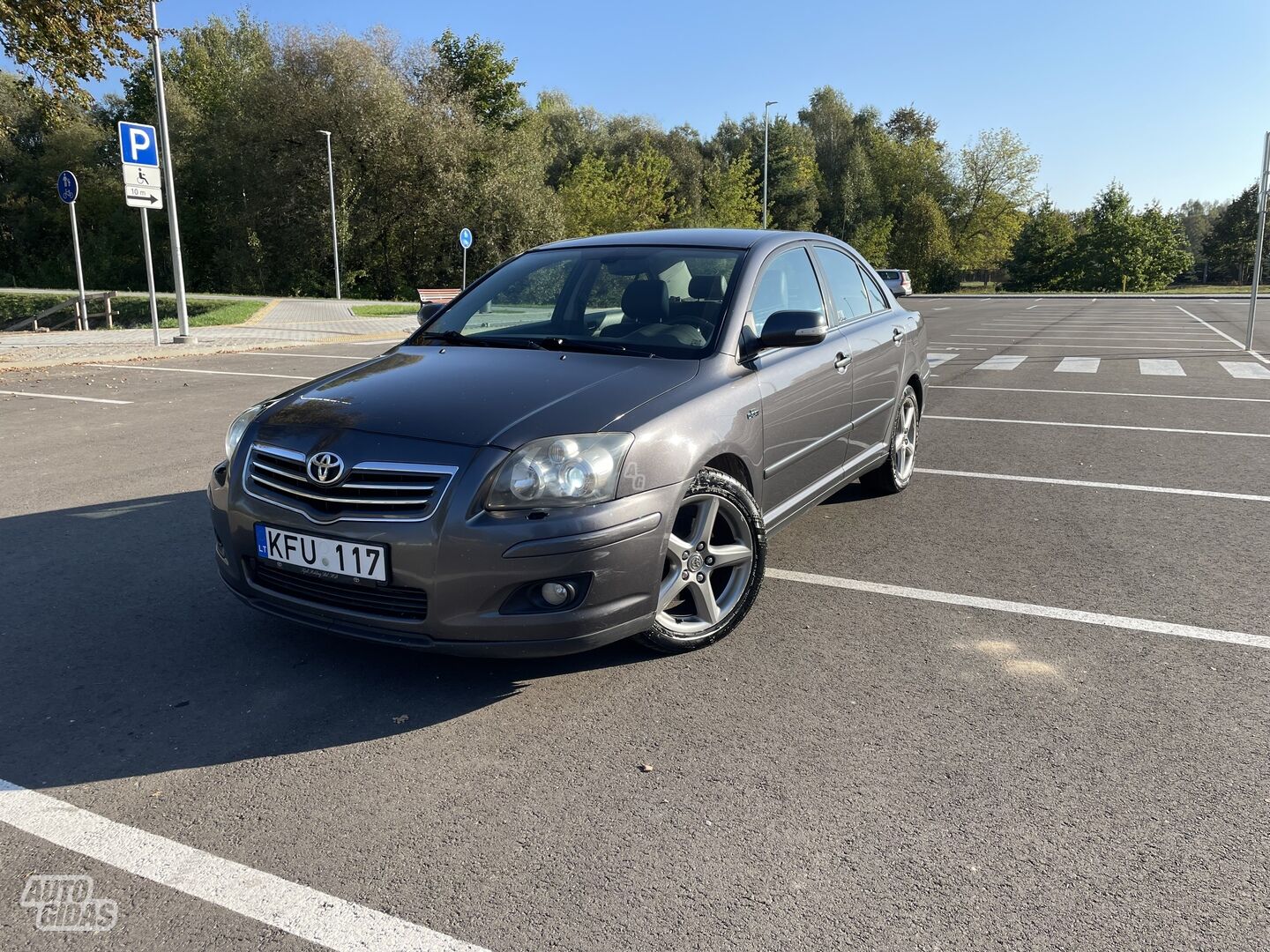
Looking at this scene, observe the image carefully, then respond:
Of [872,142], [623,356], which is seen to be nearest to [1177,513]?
[623,356]

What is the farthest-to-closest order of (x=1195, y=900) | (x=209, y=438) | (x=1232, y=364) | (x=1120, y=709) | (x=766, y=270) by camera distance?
1. (x=1232, y=364)
2. (x=209, y=438)
3. (x=766, y=270)
4. (x=1120, y=709)
5. (x=1195, y=900)

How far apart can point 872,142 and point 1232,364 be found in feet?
232

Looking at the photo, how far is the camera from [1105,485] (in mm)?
6562

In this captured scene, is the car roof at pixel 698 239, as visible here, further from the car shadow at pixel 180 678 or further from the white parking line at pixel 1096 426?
the white parking line at pixel 1096 426

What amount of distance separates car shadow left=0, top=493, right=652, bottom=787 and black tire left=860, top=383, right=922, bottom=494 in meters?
2.90

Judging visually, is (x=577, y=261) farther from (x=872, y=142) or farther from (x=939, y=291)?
(x=872, y=142)

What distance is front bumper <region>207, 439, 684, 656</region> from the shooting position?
301 centimetres

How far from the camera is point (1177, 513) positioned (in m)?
5.79

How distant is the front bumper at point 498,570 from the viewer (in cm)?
301

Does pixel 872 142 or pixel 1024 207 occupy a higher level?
pixel 872 142

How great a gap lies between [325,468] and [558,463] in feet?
2.57

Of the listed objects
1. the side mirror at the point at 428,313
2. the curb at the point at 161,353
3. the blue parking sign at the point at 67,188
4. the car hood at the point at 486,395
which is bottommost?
the curb at the point at 161,353

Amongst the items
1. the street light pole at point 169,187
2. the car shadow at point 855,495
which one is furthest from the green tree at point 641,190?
the car shadow at point 855,495

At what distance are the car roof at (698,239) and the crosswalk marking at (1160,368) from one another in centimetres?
1063
